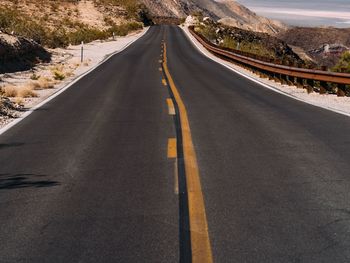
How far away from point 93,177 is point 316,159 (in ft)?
11.1

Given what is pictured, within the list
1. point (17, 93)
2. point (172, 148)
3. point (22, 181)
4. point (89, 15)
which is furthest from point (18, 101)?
point (89, 15)

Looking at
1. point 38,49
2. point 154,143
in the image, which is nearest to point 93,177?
point 154,143

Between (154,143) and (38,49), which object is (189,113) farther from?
(38,49)

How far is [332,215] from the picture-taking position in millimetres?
5211

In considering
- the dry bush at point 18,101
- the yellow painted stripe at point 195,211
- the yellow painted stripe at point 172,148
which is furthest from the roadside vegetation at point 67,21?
the yellow painted stripe at point 195,211

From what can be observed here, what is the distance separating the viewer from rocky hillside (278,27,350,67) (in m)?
161

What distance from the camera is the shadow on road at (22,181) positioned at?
6.29m

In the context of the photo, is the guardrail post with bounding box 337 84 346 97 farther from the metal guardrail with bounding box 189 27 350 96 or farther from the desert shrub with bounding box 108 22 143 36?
the desert shrub with bounding box 108 22 143 36

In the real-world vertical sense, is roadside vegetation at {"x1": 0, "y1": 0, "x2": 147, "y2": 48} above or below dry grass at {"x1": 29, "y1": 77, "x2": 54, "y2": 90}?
above

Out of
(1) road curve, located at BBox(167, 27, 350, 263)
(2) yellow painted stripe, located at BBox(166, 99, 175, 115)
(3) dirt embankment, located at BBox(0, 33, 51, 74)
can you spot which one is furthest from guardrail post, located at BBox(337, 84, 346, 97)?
(3) dirt embankment, located at BBox(0, 33, 51, 74)

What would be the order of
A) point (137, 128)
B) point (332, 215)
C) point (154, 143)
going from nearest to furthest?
1. point (332, 215)
2. point (154, 143)
3. point (137, 128)

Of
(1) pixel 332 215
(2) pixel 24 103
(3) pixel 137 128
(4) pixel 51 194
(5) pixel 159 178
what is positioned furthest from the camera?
(2) pixel 24 103

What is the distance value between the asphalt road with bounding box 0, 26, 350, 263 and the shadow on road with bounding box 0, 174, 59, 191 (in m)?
0.03

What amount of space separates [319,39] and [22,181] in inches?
7177
